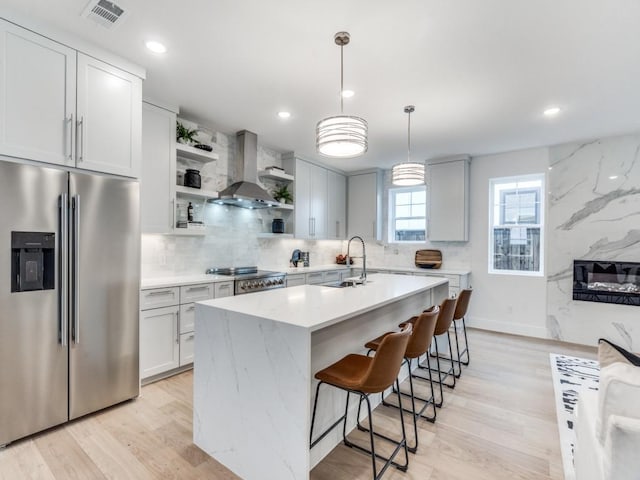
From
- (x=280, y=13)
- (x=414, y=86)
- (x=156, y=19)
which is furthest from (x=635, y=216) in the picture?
(x=156, y=19)

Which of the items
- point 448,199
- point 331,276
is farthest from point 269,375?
point 448,199

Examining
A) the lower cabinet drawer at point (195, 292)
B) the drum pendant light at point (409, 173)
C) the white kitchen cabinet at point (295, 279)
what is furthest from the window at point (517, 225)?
the lower cabinet drawer at point (195, 292)

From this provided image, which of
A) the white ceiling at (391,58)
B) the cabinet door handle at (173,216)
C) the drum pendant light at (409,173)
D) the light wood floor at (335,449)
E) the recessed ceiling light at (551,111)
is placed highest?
the white ceiling at (391,58)

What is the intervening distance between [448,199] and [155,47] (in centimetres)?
451

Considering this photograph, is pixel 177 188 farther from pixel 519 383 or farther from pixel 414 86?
pixel 519 383

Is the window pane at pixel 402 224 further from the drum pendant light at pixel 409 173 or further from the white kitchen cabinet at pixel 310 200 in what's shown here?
the drum pendant light at pixel 409 173

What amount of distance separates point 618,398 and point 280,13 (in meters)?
2.51

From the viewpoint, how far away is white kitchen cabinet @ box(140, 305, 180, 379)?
294 cm

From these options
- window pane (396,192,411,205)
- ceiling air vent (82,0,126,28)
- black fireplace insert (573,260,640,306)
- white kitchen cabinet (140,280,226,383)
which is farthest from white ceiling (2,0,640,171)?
window pane (396,192,411,205)

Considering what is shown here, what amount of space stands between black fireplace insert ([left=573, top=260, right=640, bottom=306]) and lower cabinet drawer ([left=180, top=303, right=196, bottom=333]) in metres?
4.96

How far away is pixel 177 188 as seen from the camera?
3.47 m

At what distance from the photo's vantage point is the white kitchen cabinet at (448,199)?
5.18m

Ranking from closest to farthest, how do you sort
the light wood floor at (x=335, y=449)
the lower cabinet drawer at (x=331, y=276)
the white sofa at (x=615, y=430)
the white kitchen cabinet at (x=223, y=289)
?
the white sofa at (x=615, y=430) → the light wood floor at (x=335, y=449) → the white kitchen cabinet at (x=223, y=289) → the lower cabinet drawer at (x=331, y=276)

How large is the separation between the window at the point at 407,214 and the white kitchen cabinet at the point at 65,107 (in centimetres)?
463
